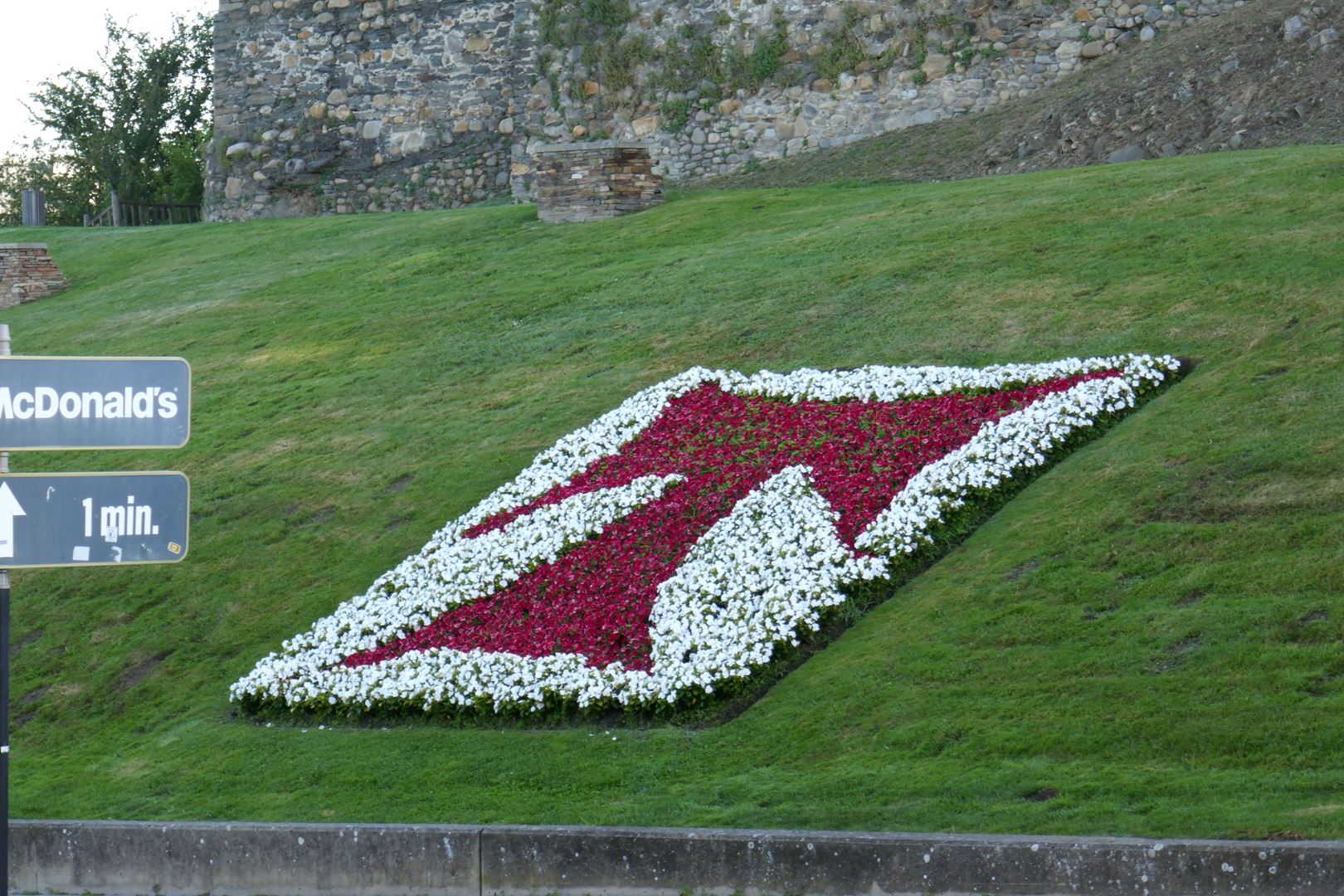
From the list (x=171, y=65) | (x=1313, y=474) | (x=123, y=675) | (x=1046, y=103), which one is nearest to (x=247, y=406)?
(x=123, y=675)

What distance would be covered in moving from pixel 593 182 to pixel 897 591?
11101 mm

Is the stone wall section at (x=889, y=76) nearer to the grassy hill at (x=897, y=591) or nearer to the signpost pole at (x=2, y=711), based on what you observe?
the grassy hill at (x=897, y=591)

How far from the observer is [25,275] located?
21.1 metres

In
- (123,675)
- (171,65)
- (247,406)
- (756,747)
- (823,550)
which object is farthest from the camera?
(171,65)

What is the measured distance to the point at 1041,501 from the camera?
8891 mm

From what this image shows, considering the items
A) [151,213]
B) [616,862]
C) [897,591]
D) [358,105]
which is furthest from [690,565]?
[151,213]

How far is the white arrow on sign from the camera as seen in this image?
489cm

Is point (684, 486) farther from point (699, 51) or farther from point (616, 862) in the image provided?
point (699, 51)

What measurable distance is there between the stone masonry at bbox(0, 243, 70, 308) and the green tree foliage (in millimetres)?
21288

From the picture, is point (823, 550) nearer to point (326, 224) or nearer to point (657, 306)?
point (657, 306)

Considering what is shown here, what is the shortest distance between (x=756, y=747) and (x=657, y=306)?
742cm

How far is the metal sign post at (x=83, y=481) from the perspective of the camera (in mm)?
4914

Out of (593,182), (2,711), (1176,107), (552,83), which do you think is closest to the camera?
(2,711)

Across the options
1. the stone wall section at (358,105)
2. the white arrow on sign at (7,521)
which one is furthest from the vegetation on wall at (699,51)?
the white arrow on sign at (7,521)
